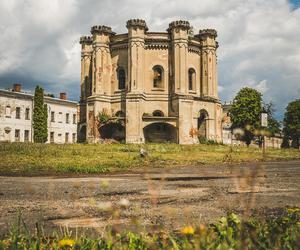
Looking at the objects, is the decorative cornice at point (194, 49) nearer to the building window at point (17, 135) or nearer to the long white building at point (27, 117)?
the long white building at point (27, 117)

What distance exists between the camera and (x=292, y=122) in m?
71.3

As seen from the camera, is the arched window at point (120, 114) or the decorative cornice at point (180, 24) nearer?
the arched window at point (120, 114)

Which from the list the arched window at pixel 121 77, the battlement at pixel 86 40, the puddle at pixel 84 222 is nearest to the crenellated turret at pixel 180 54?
the arched window at pixel 121 77

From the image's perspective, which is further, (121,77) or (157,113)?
(121,77)

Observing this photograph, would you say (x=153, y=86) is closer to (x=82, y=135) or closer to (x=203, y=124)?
(x=203, y=124)

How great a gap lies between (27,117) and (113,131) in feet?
62.3

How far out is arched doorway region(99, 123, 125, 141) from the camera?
141 ft

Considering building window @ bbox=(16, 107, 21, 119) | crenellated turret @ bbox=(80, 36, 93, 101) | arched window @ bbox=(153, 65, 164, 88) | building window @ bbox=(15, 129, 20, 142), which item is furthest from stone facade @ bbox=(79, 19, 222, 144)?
building window @ bbox=(16, 107, 21, 119)

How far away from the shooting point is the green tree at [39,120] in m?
51.7

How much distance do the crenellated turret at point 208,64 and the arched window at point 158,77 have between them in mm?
5883

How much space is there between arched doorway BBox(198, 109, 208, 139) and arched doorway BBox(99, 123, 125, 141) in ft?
30.8

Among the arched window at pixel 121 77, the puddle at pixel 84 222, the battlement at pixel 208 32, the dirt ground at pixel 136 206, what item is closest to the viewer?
the puddle at pixel 84 222

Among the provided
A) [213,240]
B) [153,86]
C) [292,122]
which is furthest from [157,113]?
[213,240]

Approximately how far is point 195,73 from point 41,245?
150 feet
